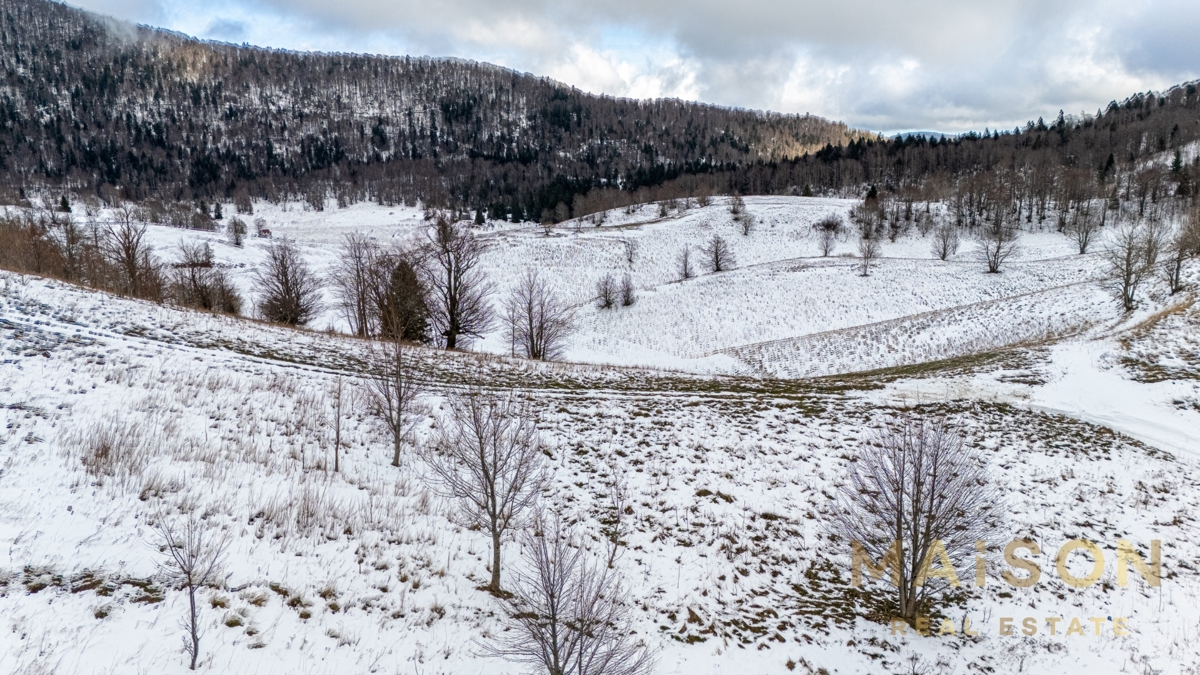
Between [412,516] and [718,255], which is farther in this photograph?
[718,255]

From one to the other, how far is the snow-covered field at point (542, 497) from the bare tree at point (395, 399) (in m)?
0.57

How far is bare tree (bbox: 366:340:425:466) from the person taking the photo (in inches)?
441

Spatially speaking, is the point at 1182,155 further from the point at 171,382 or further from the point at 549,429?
the point at 171,382

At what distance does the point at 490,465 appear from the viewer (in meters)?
8.88

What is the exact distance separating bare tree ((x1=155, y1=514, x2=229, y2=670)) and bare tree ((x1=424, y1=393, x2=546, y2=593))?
319cm

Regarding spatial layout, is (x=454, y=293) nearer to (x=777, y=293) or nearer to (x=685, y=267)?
(x=777, y=293)

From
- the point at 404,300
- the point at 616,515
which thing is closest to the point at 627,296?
the point at 404,300

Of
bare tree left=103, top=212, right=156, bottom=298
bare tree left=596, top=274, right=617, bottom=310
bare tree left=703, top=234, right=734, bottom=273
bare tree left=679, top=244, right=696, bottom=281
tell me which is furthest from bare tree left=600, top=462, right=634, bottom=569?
bare tree left=703, top=234, right=734, bottom=273

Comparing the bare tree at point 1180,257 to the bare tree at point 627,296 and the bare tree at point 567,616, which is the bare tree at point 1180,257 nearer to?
the bare tree at point 627,296

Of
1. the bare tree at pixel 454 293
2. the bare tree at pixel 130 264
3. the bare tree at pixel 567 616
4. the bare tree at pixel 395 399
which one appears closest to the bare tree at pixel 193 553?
the bare tree at pixel 567 616

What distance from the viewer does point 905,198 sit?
287 ft

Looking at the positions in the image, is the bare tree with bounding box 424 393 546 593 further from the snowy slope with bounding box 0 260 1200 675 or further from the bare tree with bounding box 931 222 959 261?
the bare tree with bounding box 931 222 959 261

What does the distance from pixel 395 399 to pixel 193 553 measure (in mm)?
8553

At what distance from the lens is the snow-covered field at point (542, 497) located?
6250 millimetres
